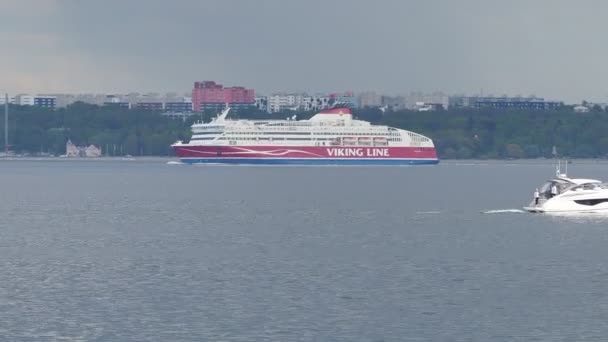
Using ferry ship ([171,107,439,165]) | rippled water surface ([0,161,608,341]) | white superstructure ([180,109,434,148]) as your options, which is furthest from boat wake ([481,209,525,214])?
white superstructure ([180,109,434,148])

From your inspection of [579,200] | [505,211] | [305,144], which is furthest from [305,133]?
[579,200]

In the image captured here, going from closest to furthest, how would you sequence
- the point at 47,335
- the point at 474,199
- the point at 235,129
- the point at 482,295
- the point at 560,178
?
1. the point at 47,335
2. the point at 482,295
3. the point at 560,178
4. the point at 474,199
5. the point at 235,129

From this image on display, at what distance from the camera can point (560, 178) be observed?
235 feet

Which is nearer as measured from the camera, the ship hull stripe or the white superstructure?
the ship hull stripe

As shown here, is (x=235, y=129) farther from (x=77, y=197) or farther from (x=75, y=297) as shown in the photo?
(x=75, y=297)

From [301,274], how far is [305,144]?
142 m

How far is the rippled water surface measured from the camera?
33.4 m

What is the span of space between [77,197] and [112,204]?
11.2 metres

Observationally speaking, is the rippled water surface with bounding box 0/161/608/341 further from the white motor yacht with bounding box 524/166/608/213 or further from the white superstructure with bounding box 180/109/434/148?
the white superstructure with bounding box 180/109/434/148

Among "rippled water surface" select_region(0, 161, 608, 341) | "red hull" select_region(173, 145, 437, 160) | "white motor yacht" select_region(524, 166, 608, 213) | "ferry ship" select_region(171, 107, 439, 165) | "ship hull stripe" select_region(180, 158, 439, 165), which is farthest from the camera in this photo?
"ship hull stripe" select_region(180, 158, 439, 165)

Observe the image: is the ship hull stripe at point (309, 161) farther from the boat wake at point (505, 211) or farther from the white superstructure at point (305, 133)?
the boat wake at point (505, 211)

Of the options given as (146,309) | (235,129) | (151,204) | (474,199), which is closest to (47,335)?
(146,309)

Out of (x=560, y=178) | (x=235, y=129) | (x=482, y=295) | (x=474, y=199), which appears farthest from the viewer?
(x=235, y=129)

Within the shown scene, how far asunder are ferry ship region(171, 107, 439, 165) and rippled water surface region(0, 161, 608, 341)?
101666 mm
